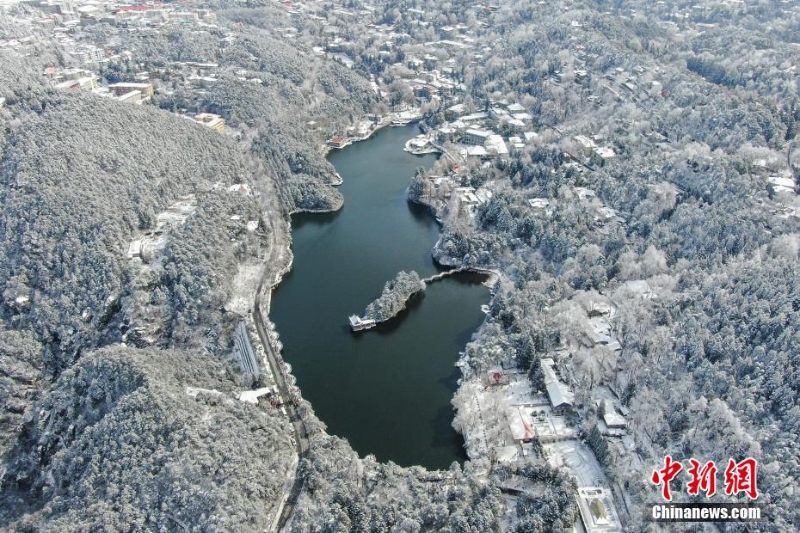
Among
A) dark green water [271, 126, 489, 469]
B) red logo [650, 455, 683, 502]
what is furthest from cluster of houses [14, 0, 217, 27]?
red logo [650, 455, 683, 502]

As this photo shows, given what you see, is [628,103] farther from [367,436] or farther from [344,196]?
[367,436]

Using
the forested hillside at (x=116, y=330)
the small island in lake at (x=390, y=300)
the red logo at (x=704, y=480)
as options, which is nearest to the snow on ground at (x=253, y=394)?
the forested hillside at (x=116, y=330)

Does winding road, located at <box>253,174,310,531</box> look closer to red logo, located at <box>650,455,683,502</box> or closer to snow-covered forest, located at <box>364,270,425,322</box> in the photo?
snow-covered forest, located at <box>364,270,425,322</box>

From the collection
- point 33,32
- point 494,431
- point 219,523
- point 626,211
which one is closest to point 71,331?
point 219,523

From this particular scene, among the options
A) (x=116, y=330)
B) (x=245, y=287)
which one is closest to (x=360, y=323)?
(x=245, y=287)

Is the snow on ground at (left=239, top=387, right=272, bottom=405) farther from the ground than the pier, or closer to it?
farther from the ground

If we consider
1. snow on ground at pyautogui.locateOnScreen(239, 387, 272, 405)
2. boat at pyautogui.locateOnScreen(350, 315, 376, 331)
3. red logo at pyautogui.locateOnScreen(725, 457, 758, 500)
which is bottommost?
boat at pyautogui.locateOnScreen(350, 315, 376, 331)
